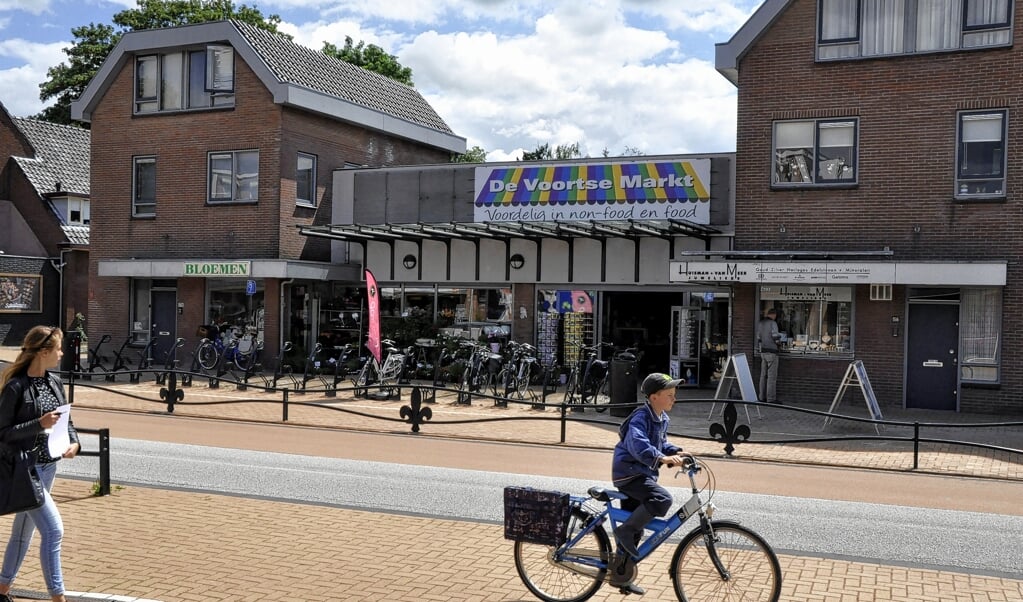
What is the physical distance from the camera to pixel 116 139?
29016mm

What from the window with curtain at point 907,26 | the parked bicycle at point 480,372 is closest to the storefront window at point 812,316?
the window with curtain at point 907,26

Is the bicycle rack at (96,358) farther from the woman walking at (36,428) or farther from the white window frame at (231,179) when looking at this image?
the woman walking at (36,428)

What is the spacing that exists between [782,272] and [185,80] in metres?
17.6


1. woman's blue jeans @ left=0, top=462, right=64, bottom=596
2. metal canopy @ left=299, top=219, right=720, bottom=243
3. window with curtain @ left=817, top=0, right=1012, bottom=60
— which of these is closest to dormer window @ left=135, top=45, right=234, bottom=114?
metal canopy @ left=299, top=219, right=720, bottom=243

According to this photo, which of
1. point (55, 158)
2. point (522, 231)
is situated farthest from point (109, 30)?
point (522, 231)

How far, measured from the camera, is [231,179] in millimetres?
27406

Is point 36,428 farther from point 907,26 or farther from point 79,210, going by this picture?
point 79,210

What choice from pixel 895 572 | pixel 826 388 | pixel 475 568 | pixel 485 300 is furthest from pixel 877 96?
pixel 475 568

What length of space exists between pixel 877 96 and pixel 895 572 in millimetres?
14955

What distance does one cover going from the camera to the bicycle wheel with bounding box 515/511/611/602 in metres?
6.36

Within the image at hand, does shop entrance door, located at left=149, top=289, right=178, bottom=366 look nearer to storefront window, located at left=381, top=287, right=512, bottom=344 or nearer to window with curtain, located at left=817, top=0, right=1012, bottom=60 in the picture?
storefront window, located at left=381, top=287, right=512, bottom=344

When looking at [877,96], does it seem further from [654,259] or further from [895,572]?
[895,572]

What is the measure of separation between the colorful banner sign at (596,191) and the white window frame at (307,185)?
5312 mm

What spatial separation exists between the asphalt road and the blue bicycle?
6.62 feet
